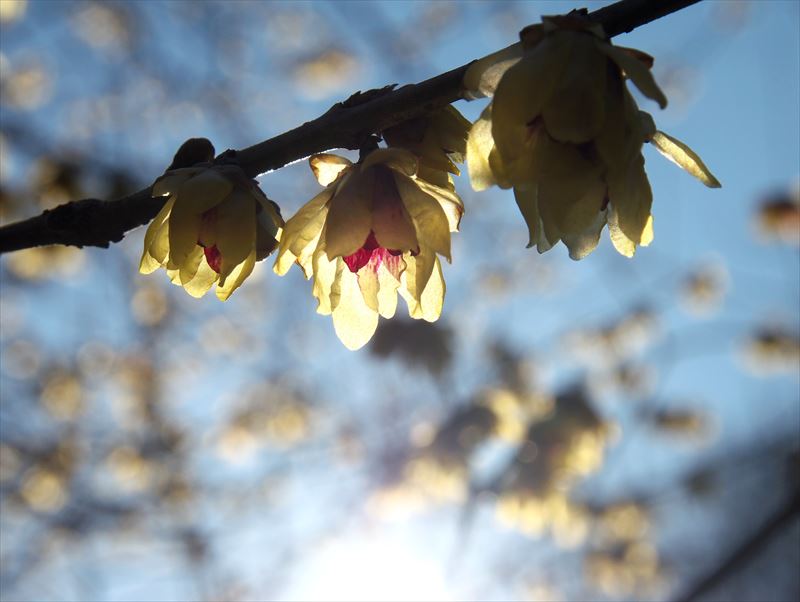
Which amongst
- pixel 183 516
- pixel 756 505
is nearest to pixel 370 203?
pixel 183 516

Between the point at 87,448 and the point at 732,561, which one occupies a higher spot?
the point at 87,448

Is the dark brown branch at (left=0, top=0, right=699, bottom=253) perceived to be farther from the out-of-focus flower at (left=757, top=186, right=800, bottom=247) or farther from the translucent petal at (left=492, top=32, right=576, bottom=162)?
the out-of-focus flower at (left=757, top=186, right=800, bottom=247)

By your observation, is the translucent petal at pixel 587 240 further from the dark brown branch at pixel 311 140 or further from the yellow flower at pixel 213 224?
the yellow flower at pixel 213 224

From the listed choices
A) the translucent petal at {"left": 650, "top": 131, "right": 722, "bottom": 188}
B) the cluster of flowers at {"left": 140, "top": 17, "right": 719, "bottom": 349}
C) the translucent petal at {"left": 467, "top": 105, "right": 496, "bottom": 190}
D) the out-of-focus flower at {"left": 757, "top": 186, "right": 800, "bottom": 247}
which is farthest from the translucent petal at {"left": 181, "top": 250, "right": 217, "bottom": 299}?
the out-of-focus flower at {"left": 757, "top": 186, "right": 800, "bottom": 247}

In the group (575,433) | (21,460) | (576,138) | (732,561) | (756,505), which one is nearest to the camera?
(576,138)

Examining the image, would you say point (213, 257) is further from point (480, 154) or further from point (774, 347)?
point (774, 347)

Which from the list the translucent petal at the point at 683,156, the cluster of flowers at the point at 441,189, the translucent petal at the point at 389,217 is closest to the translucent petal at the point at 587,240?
the cluster of flowers at the point at 441,189

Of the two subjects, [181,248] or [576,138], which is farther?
[181,248]

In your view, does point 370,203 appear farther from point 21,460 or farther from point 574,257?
point 21,460
